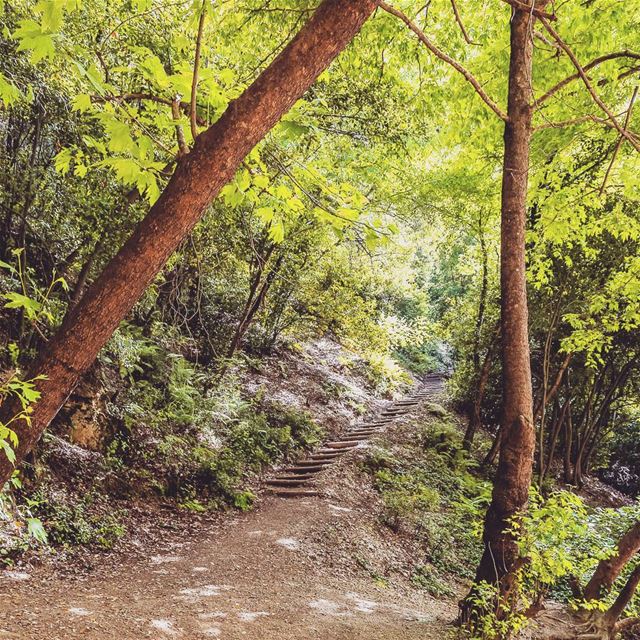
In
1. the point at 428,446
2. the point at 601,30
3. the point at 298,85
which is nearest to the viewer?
the point at 298,85

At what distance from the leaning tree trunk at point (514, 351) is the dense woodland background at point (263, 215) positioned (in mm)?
234

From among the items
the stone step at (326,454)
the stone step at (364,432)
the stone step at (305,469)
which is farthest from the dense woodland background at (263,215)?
the stone step at (364,432)

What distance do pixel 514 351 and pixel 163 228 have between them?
3566 millimetres

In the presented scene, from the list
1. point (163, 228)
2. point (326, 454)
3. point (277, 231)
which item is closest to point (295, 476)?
point (326, 454)

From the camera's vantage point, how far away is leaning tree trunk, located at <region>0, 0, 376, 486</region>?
5.96 feet

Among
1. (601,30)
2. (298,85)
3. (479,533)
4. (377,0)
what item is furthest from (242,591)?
(601,30)

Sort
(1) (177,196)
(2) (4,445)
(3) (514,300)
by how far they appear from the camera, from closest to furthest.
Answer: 1. (2) (4,445)
2. (1) (177,196)
3. (3) (514,300)

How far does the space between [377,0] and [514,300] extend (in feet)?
10.1

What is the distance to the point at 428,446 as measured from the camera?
531 inches

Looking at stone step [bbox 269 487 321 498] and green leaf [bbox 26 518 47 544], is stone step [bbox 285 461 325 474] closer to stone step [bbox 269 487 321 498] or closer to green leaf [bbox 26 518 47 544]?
stone step [bbox 269 487 321 498]

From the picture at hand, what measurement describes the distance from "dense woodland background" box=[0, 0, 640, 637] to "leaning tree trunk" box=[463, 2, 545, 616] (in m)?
0.23

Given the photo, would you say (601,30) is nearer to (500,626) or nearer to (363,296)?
(500,626)

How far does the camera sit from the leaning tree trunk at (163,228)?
5.96 ft

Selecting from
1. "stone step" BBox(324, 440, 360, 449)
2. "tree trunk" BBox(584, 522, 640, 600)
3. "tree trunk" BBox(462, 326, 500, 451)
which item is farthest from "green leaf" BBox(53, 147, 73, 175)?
"tree trunk" BBox(462, 326, 500, 451)
